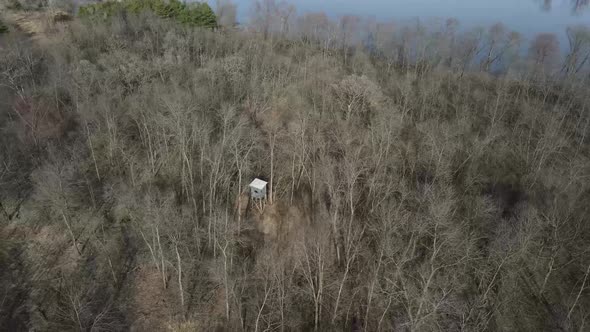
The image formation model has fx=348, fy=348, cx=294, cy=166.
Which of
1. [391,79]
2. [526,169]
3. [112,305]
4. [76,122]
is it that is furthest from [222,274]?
[391,79]

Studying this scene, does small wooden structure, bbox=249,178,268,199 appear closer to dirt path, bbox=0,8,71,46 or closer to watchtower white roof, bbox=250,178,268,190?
watchtower white roof, bbox=250,178,268,190

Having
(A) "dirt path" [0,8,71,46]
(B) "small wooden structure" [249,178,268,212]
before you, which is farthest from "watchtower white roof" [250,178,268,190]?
(A) "dirt path" [0,8,71,46]

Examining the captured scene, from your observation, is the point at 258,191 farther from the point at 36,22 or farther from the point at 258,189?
the point at 36,22

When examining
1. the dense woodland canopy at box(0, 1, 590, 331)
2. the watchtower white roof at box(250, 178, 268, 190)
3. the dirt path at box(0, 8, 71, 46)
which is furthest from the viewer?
the dirt path at box(0, 8, 71, 46)

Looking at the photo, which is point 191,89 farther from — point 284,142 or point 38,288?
point 38,288

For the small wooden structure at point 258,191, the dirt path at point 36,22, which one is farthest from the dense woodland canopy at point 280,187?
the small wooden structure at point 258,191

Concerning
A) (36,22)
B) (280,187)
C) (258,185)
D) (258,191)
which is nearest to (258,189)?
(258,191)

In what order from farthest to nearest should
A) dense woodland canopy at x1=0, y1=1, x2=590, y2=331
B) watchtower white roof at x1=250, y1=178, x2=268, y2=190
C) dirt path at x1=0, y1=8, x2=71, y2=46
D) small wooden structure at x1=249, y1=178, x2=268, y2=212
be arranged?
dirt path at x1=0, y1=8, x2=71, y2=46, small wooden structure at x1=249, y1=178, x2=268, y2=212, watchtower white roof at x1=250, y1=178, x2=268, y2=190, dense woodland canopy at x1=0, y1=1, x2=590, y2=331

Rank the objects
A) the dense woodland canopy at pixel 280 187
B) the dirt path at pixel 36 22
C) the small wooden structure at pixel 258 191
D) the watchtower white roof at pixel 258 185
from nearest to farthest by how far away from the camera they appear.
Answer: the dense woodland canopy at pixel 280 187 → the watchtower white roof at pixel 258 185 → the small wooden structure at pixel 258 191 → the dirt path at pixel 36 22

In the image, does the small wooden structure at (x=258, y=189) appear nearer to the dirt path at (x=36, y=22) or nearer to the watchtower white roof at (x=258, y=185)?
the watchtower white roof at (x=258, y=185)
